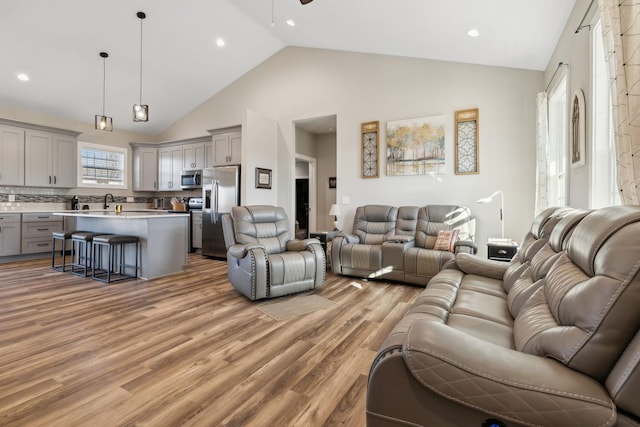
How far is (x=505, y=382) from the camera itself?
2.81 ft

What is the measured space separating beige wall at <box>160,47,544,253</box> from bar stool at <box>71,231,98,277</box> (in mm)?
3078

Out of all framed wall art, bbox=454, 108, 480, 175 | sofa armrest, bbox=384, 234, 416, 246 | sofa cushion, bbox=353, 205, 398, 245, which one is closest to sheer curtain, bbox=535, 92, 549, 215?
framed wall art, bbox=454, 108, 480, 175

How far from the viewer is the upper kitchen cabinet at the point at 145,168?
7430mm

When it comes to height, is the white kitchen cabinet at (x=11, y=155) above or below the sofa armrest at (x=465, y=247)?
above

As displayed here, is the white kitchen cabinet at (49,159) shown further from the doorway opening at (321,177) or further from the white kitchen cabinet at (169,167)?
the doorway opening at (321,177)

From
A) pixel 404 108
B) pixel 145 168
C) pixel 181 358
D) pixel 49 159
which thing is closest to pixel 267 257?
pixel 181 358

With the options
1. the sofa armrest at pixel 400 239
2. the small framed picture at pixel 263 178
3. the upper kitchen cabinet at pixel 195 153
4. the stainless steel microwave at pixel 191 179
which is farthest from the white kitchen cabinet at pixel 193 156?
the sofa armrest at pixel 400 239

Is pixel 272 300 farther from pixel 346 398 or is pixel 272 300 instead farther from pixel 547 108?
pixel 547 108

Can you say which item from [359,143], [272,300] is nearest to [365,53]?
[359,143]

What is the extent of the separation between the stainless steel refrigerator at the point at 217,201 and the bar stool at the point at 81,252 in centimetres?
188

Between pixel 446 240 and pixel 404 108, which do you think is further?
pixel 404 108

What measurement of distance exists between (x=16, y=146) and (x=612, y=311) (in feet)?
25.9

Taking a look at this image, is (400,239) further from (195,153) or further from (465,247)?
(195,153)

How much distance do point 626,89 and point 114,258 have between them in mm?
5626
